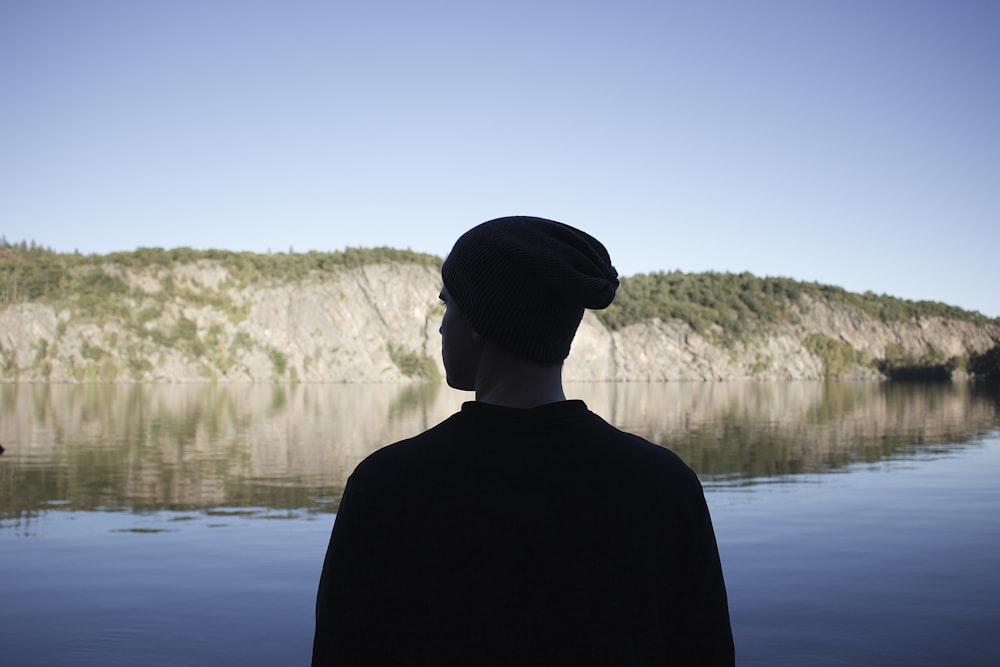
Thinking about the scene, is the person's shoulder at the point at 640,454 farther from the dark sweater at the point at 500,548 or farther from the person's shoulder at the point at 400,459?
the person's shoulder at the point at 400,459

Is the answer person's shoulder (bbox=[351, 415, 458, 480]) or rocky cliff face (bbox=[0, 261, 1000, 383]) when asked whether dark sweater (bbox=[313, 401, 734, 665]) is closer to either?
person's shoulder (bbox=[351, 415, 458, 480])

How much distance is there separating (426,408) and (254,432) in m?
23.7

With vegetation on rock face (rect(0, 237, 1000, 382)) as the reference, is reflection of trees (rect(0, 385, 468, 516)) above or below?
below

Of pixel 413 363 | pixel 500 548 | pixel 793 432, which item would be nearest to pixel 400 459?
pixel 500 548

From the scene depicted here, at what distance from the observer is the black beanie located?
2.04 m

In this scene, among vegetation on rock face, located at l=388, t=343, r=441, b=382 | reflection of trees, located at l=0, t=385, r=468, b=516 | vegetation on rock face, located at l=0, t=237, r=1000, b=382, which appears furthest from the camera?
vegetation on rock face, located at l=388, t=343, r=441, b=382


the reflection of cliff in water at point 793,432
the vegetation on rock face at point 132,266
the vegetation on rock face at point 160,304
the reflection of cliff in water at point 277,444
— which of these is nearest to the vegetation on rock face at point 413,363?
the vegetation on rock face at point 160,304

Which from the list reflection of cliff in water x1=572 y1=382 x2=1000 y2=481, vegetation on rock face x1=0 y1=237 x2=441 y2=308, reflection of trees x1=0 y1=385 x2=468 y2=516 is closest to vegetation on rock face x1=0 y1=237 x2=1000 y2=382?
vegetation on rock face x1=0 y1=237 x2=441 y2=308

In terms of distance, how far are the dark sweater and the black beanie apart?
0.65 ft

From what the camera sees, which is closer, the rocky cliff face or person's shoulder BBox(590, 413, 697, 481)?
person's shoulder BBox(590, 413, 697, 481)

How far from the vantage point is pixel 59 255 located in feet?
582

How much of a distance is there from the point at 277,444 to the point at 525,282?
37.3m

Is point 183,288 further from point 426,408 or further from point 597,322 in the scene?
point 426,408

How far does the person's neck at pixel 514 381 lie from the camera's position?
2102mm
